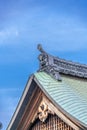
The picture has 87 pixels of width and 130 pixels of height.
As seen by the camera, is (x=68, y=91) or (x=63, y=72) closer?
(x=68, y=91)

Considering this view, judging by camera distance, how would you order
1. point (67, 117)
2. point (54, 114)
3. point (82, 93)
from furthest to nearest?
point (82, 93), point (54, 114), point (67, 117)

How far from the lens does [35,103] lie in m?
22.4

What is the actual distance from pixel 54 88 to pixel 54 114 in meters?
1.41

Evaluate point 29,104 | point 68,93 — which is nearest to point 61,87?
point 68,93

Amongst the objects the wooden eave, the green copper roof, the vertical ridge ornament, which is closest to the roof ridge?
the vertical ridge ornament

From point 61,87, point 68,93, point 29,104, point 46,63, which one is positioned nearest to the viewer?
point 68,93

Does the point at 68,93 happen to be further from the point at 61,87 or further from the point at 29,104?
the point at 29,104

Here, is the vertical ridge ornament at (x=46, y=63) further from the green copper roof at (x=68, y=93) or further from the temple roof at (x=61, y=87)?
the green copper roof at (x=68, y=93)

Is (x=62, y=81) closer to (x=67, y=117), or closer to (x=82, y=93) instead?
(x=82, y=93)

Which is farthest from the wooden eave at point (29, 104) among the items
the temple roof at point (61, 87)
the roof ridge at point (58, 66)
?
the roof ridge at point (58, 66)

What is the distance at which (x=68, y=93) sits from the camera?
21375 millimetres

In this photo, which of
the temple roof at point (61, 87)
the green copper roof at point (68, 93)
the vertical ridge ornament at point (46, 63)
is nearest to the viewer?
the green copper roof at point (68, 93)

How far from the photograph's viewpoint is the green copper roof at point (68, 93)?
63.5 feet

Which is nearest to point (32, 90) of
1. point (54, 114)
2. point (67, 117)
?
point (54, 114)
